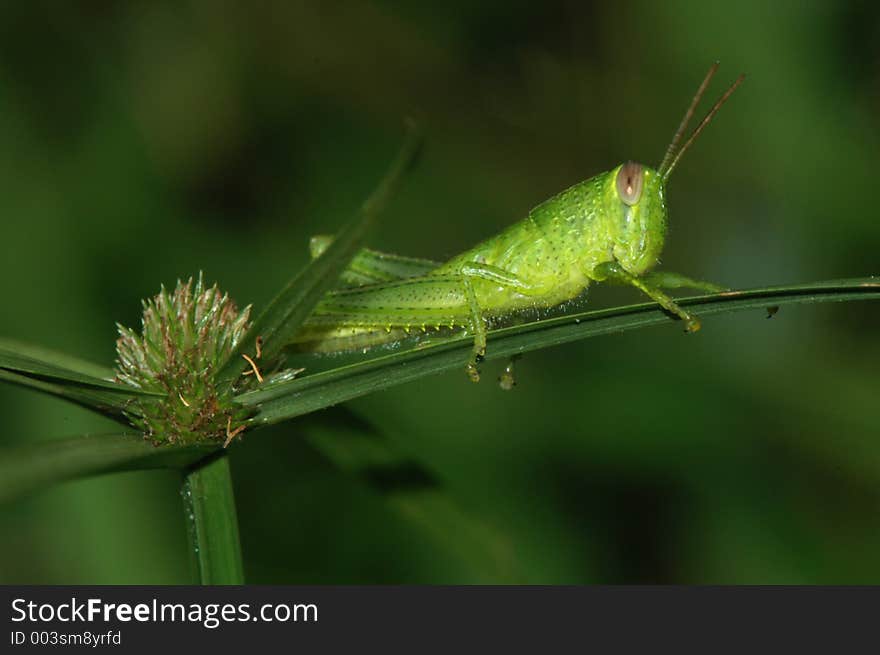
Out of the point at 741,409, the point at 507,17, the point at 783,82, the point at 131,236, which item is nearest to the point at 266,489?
the point at 131,236

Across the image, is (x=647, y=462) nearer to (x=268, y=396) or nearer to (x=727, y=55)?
(x=727, y=55)

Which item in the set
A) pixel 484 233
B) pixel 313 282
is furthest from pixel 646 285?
pixel 484 233

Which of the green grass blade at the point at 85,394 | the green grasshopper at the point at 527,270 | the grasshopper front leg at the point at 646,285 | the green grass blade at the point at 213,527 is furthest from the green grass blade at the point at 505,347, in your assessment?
the green grasshopper at the point at 527,270

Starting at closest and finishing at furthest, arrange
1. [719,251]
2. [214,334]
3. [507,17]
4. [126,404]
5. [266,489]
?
1. [126,404]
2. [214,334]
3. [266,489]
4. [719,251]
5. [507,17]

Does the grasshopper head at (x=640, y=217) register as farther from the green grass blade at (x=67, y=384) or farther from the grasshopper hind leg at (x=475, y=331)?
the green grass blade at (x=67, y=384)

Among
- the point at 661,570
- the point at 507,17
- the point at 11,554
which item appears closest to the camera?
the point at 11,554

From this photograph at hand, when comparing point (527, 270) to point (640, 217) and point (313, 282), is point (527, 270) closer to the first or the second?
point (640, 217)

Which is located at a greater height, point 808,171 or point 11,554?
point 808,171
